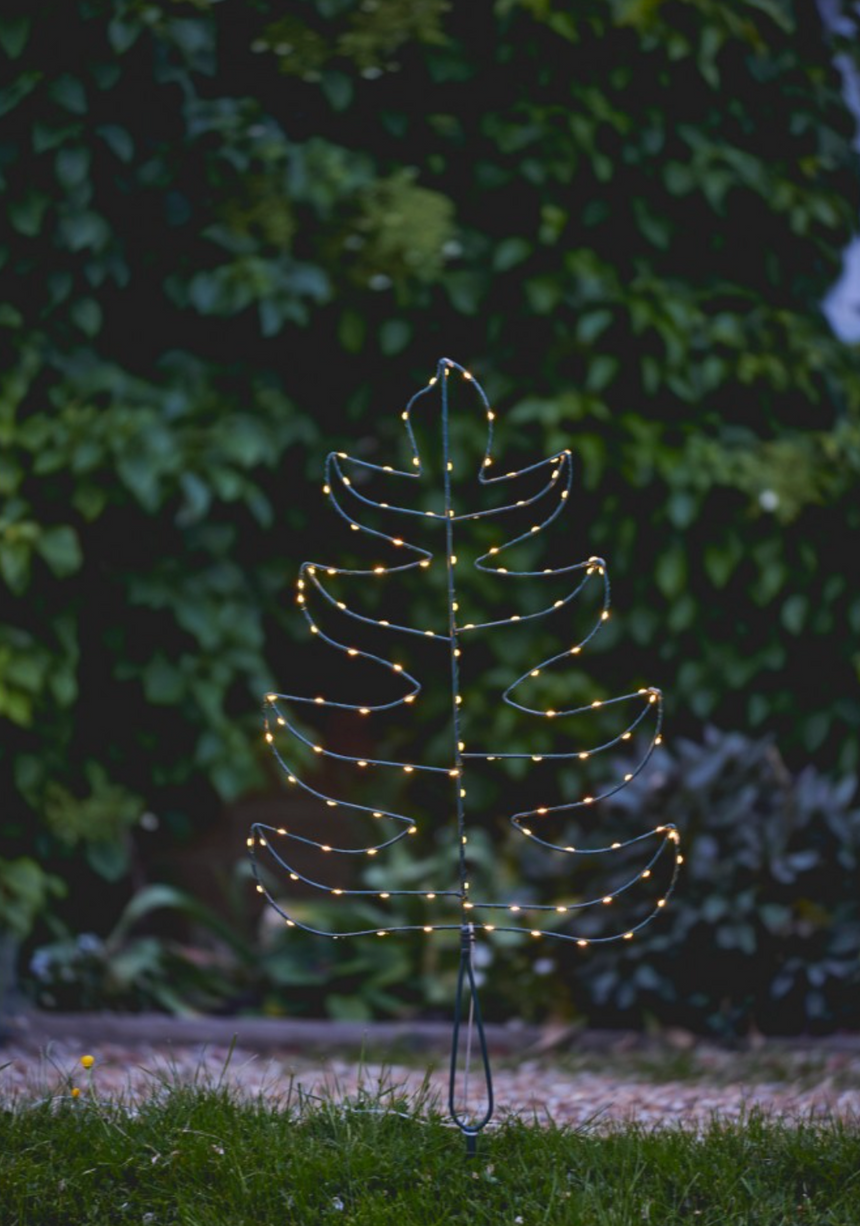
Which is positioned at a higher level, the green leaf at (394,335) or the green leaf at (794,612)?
the green leaf at (394,335)

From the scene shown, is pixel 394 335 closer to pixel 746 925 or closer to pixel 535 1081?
pixel 746 925

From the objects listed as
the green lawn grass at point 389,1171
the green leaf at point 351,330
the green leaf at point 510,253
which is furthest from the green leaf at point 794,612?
the green lawn grass at point 389,1171

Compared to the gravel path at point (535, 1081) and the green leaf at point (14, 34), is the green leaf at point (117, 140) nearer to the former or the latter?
the green leaf at point (14, 34)

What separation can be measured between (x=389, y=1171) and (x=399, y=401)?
2485mm

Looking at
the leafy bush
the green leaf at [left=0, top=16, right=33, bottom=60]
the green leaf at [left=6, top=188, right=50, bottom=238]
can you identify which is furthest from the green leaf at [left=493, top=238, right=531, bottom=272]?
the leafy bush

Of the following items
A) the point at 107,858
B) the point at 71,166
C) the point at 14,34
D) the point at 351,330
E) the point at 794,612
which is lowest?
the point at 107,858

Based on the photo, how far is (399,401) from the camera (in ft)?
14.0

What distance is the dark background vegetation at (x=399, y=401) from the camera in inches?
148

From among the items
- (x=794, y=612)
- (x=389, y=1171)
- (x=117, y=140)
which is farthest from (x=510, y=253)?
(x=389, y=1171)

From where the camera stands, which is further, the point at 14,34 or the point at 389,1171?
the point at 14,34

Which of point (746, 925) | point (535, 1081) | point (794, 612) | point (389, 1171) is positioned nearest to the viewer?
point (389, 1171)

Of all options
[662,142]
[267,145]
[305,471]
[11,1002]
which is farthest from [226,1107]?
[662,142]

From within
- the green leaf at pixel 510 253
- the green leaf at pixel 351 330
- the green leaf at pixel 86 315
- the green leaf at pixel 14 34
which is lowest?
the green leaf at pixel 86 315

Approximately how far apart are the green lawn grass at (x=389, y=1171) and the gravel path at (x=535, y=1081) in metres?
0.09
